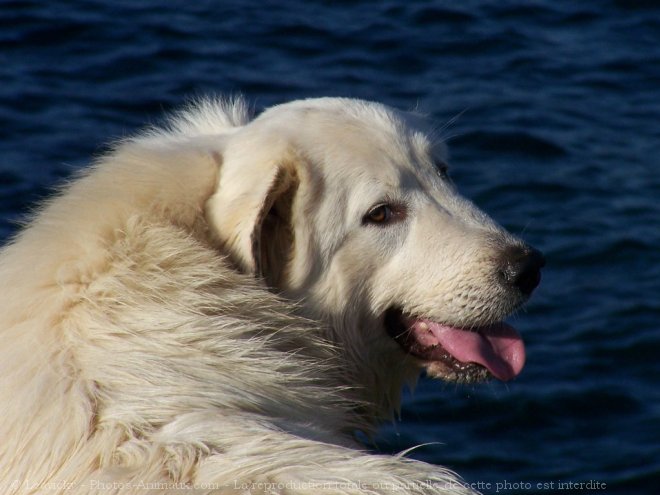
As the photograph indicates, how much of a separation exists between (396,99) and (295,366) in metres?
6.81

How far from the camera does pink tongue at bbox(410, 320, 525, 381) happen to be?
468 centimetres

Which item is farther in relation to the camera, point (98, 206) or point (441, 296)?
point (441, 296)

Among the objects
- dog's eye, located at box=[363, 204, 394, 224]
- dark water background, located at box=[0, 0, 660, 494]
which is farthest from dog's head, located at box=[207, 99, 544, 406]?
dark water background, located at box=[0, 0, 660, 494]

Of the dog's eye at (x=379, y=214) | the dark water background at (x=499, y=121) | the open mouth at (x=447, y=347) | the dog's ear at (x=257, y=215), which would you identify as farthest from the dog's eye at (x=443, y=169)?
the dark water background at (x=499, y=121)

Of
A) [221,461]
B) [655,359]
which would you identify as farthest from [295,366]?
[655,359]

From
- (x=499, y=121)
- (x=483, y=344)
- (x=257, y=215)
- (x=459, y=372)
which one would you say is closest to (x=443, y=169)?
(x=483, y=344)

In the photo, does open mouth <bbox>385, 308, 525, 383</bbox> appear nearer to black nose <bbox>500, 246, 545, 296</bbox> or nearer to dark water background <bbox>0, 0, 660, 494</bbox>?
black nose <bbox>500, 246, 545, 296</bbox>

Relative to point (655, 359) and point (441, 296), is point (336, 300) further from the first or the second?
point (655, 359)

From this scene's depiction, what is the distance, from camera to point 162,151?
4.43 m

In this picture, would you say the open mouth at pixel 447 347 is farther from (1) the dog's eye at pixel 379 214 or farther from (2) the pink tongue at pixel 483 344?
(1) the dog's eye at pixel 379 214

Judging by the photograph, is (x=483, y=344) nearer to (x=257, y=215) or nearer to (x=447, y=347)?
(x=447, y=347)

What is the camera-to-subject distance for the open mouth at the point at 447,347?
4672mm

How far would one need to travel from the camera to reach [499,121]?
10453 mm

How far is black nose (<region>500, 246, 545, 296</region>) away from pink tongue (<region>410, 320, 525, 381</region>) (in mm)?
259
